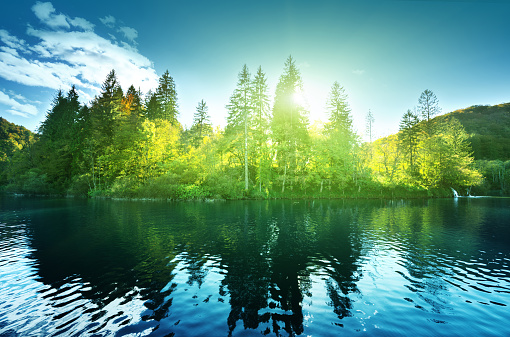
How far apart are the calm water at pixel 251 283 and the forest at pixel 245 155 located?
28431 mm

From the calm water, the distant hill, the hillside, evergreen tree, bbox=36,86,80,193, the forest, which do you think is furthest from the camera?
the distant hill

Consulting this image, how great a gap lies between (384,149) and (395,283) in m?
51.9

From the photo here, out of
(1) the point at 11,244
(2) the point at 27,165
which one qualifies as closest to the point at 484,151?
(1) the point at 11,244

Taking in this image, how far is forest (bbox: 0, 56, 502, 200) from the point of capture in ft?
144

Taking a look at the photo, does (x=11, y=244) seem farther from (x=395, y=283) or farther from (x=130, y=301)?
(x=395, y=283)

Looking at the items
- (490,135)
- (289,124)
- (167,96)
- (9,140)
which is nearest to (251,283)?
(289,124)

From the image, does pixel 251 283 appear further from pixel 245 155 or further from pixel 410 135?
pixel 410 135

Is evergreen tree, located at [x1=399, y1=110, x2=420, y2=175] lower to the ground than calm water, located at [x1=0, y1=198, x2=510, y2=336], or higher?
higher

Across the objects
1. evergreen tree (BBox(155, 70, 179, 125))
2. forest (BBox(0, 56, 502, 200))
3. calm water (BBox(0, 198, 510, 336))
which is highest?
evergreen tree (BBox(155, 70, 179, 125))

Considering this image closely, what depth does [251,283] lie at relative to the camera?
8266mm

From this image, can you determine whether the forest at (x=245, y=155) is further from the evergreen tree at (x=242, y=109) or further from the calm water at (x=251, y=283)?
the calm water at (x=251, y=283)

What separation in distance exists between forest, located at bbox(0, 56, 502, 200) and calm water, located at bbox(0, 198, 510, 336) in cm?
2843

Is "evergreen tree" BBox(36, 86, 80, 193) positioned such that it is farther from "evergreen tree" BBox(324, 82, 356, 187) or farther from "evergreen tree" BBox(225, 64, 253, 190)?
"evergreen tree" BBox(324, 82, 356, 187)

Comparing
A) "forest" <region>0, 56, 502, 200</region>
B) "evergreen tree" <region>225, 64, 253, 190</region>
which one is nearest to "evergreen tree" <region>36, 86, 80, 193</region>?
"forest" <region>0, 56, 502, 200</region>
